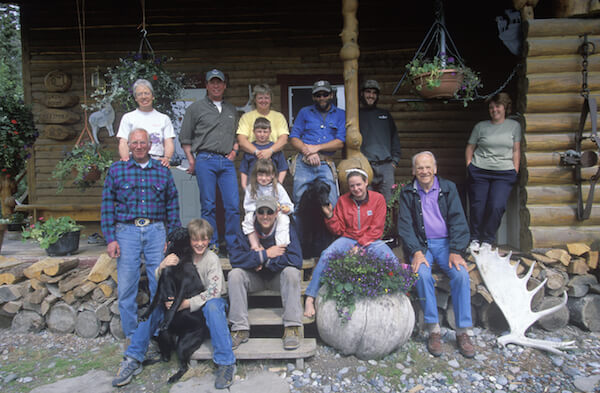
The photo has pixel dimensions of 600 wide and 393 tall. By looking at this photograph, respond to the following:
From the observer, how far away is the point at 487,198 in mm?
4141

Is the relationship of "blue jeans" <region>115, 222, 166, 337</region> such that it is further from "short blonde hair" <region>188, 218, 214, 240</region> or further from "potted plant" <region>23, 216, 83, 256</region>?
"potted plant" <region>23, 216, 83, 256</region>

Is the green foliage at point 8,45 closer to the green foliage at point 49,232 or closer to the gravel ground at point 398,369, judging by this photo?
the green foliage at point 49,232

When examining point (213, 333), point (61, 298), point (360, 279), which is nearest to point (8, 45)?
point (61, 298)

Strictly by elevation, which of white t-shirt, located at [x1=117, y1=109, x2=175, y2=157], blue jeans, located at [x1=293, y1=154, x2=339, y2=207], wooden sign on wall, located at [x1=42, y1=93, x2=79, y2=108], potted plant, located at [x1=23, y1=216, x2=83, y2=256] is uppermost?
wooden sign on wall, located at [x1=42, y1=93, x2=79, y2=108]

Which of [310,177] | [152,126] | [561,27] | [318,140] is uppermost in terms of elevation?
[561,27]

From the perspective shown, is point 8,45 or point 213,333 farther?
point 8,45

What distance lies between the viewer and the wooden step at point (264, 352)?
314 cm

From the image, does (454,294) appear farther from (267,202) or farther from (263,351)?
(267,202)

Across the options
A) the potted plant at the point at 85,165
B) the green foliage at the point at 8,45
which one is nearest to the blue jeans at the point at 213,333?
the potted plant at the point at 85,165

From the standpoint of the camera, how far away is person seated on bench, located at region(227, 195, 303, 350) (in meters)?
3.26

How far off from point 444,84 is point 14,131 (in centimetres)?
625

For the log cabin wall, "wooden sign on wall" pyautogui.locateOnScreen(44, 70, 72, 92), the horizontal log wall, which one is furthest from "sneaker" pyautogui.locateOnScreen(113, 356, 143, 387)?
"wooden sign on wall" pyautogui.locateOnScreen(44, 70, 72, 92)

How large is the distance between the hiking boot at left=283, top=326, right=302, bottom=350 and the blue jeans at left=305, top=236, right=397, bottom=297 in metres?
0.34

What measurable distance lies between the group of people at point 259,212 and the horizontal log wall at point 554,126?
28 cm
